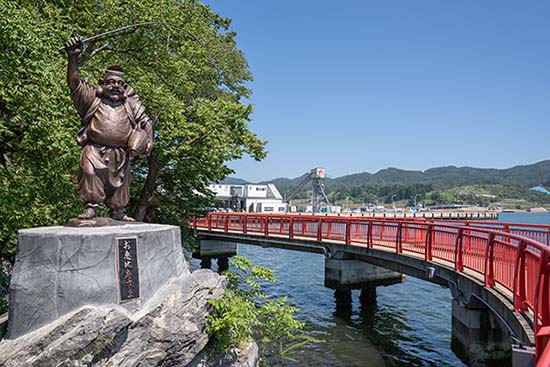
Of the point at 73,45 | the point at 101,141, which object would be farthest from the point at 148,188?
the point at 73,45

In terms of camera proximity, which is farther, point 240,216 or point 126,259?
point 240,216

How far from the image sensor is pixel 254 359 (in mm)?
7570

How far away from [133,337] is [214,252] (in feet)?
76.2

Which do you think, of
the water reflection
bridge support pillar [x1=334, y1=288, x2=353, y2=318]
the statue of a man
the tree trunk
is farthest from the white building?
the statue of a man

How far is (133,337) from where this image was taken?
18.7 ft

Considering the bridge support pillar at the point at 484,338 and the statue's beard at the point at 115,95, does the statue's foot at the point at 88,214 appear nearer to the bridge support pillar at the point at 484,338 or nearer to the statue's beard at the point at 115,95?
the statue's beard at the point at 115,95

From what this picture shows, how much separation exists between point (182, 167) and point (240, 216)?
917cm

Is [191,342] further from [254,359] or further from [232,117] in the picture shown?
[232,117]

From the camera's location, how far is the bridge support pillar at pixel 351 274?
1775 centimetres

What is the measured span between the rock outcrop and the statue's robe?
1.99 metres

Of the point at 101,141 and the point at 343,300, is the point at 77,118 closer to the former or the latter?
the point at 101,141

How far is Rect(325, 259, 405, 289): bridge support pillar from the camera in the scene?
17.8m

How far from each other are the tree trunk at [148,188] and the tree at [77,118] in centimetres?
4

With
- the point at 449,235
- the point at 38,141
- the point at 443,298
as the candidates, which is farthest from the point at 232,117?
the point at 443,298
